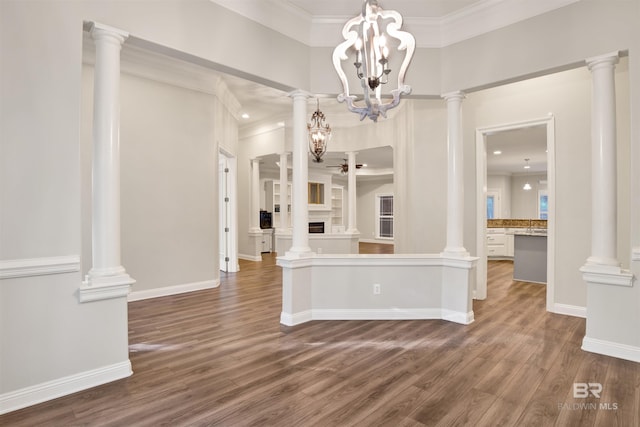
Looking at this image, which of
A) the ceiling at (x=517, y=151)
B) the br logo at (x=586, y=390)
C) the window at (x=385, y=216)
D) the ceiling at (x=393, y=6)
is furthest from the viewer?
the window at (x=385, y=216)

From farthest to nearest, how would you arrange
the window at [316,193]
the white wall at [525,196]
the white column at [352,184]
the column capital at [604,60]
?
the white wall at [525,196], the window at [316,193], the white column at [352,184], the column capital at [604,60]

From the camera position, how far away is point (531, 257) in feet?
20.7

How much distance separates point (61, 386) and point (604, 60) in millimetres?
4881

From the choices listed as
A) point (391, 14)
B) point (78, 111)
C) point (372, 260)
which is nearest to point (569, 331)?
point (372, 260)

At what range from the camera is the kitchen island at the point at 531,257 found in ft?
20.3

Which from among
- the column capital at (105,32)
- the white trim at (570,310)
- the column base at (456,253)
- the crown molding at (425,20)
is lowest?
the white trim at (570,310)

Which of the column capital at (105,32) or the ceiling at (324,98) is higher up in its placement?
the ceiling at (324,98)

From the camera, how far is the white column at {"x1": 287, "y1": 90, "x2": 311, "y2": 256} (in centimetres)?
Answer: 398

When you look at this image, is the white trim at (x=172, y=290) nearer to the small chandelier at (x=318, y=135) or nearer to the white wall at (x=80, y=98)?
the white wall at (x=80, y=98)

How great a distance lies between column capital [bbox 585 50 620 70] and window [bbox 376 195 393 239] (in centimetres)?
1119

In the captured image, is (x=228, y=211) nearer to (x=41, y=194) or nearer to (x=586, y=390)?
(x=41, y=194)

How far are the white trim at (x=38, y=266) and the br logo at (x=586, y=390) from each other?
11.4 ft

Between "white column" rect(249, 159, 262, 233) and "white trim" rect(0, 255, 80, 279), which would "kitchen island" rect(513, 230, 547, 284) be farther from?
"white trim" rect(0, 255, 80, 279)

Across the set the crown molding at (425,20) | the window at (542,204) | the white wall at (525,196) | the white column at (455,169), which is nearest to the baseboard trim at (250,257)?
the white column at (455,169)
